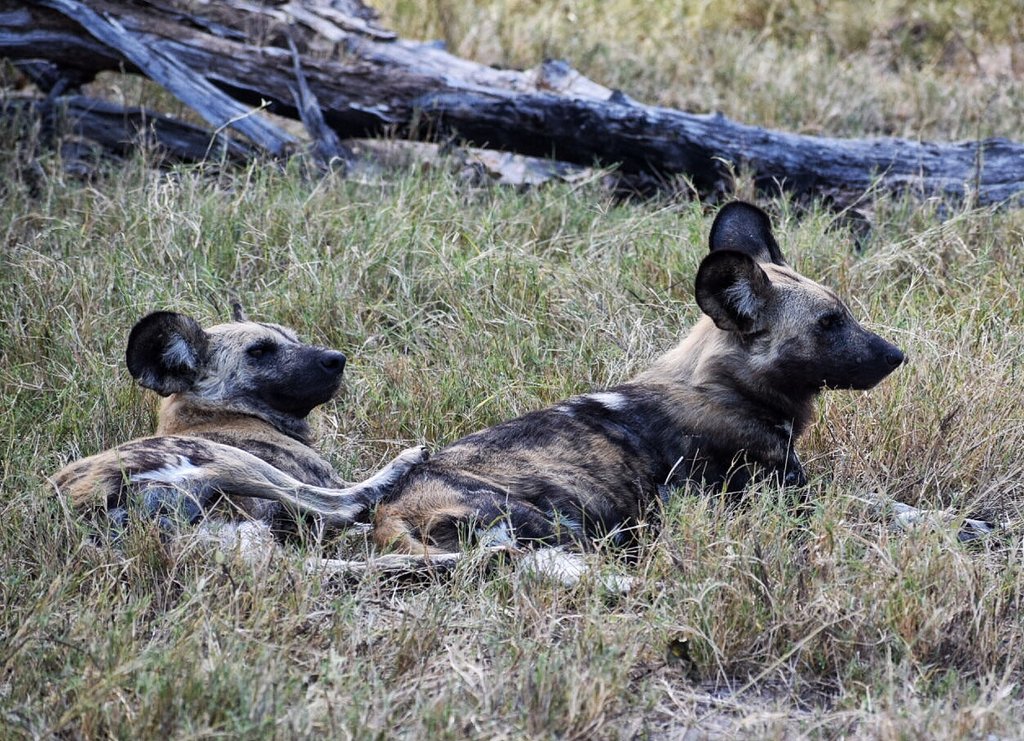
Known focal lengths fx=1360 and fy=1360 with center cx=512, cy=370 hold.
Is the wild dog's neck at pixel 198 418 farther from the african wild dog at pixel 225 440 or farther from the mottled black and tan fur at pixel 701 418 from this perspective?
the mottled black and tan fur at pixel 701 418

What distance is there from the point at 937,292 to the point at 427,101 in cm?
254

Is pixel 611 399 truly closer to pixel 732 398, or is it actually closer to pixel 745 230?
pixel 732 398

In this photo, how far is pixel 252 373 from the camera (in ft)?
14.4

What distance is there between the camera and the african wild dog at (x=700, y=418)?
3.83 m

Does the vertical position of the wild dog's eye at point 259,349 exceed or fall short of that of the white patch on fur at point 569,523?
it exceeds it

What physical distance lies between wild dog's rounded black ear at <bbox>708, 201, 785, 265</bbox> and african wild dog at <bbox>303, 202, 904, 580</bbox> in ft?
0.48

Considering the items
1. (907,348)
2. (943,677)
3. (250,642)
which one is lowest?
(250,642)

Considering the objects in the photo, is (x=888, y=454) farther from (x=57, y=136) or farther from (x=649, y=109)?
(x=57, y=136)

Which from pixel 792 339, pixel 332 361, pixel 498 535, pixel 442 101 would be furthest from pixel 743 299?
pixel 442 101

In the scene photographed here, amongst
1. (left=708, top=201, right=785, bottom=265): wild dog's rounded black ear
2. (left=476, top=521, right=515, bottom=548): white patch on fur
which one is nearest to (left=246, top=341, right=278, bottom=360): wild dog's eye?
(left=476, top=521, right=515, bottom=548): white patch on fur

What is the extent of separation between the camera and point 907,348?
4691 mm

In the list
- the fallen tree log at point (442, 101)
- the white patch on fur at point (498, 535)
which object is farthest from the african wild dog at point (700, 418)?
the fallen tree log at point (442, 101)

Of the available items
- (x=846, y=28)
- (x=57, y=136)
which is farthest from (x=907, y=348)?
(x=846, y=28)

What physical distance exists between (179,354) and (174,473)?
0.73 m
